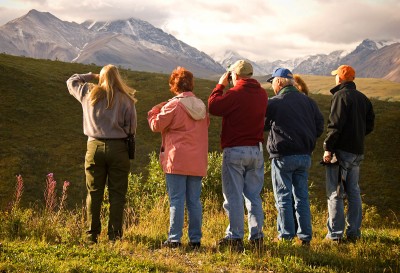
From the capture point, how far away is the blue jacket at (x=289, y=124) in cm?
832

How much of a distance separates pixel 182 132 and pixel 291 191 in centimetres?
237

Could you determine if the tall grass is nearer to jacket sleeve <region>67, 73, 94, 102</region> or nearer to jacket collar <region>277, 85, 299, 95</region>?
jacket sleeve <region>67, 73, 94, 102</region>

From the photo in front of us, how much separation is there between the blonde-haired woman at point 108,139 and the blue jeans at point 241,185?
5.95ft

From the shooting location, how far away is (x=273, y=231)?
1038 cm

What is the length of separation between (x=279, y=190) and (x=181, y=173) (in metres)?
1.90

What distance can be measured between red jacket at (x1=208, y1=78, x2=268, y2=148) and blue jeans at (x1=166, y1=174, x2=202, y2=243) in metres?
0.89

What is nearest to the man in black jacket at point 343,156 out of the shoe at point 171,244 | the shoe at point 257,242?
the shoe at point 257,242

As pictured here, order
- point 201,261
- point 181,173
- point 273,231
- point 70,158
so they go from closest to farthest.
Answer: point 201,261, point 181,173, point 273,231, point 70,158

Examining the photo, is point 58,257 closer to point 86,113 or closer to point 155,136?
point 86,113

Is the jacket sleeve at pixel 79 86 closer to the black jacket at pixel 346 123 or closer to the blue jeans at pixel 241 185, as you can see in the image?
the blue jeans at pixel 241 185

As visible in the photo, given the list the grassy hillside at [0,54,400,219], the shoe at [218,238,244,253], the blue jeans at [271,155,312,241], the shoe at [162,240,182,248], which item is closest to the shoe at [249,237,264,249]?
the shoe at [218,238,244,253]

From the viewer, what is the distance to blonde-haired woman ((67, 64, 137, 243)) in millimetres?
8047

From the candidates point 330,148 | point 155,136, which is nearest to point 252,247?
point 330,148

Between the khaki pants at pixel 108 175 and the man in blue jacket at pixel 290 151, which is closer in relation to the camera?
the khaki pants at pixel 108 175
